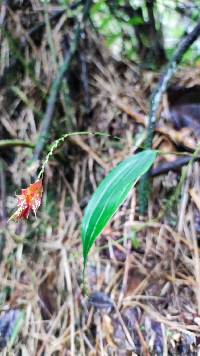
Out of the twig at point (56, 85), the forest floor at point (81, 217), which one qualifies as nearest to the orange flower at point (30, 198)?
the forest floor at point (81, 217)

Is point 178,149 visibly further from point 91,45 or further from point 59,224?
point 91,45

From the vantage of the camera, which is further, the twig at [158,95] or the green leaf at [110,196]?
the twig at [158,95]

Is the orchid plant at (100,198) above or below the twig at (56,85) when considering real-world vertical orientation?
below

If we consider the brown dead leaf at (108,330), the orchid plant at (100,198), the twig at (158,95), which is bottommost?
the brown dead leaf at (108,330)

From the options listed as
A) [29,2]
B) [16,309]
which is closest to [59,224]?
[16,309]

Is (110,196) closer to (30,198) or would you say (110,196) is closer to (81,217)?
(30,198)

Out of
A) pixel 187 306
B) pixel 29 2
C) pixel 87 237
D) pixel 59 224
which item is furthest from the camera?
pixel 29 2

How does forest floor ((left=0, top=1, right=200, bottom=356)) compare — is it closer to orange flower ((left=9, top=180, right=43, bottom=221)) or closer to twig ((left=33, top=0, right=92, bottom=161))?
twig ((left=33, top=0, right=92, bottom=161))

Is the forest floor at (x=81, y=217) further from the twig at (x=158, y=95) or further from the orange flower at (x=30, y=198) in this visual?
the orange flower at (x=30, y=198)
